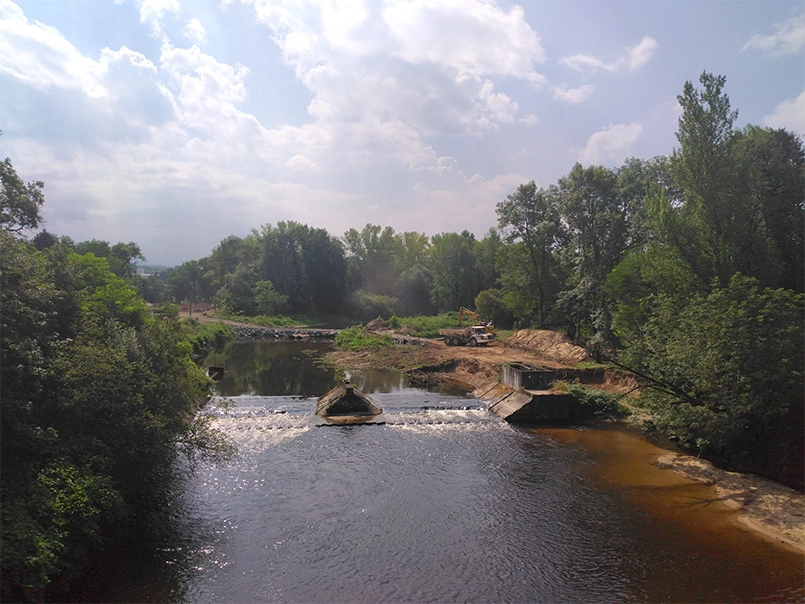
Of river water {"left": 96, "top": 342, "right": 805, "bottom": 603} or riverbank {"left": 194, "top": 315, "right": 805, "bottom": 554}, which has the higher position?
riverbank {"left": 194, "top": 315, "right": 805, "bottom": 554}

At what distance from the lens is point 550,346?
43312 mm

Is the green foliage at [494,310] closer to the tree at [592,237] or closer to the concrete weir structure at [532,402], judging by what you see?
the tree at [592,237]

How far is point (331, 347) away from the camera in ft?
186

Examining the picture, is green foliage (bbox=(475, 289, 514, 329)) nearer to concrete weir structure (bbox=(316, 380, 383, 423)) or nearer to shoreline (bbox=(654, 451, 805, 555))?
concrete weir structure (bbox=(316, 380, 383, 423))

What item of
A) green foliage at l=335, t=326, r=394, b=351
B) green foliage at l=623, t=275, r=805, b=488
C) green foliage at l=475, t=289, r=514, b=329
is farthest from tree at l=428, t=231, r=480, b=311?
green foliage at l=623, t=275, r=805, b=488

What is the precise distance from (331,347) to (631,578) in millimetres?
47200

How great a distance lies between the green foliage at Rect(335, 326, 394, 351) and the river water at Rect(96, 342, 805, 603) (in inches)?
1148

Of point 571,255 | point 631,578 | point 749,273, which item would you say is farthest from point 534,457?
point 571,255

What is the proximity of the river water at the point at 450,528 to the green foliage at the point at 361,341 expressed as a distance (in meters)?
29.2

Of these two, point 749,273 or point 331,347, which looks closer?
point 749,273

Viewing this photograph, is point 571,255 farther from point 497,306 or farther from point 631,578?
point 631,578

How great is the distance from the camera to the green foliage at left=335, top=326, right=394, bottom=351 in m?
51.9

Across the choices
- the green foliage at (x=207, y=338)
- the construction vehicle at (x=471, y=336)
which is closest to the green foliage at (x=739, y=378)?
the construction vehicle at (x=471, y=336)

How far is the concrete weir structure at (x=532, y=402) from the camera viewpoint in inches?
980
